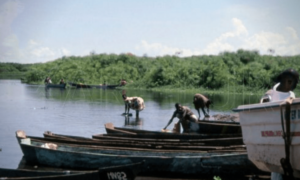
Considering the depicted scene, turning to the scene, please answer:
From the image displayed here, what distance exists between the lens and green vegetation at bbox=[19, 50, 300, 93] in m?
49.6

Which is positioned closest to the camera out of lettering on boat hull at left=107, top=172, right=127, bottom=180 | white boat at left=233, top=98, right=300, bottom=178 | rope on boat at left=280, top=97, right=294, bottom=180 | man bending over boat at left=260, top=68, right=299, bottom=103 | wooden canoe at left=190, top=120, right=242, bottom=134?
rope on boat at left=280, top=97, right=294, bottom=180

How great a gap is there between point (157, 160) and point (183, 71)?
147ft

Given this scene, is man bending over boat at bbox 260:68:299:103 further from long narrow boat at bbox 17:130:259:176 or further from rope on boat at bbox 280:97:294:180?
long narrow boat at bbox 17:130:259:176

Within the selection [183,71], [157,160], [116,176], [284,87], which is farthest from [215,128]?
[183,71]

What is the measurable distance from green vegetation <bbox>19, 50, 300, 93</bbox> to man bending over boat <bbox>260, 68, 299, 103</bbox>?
126ft

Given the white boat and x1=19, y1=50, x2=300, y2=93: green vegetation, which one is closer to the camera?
the white boat

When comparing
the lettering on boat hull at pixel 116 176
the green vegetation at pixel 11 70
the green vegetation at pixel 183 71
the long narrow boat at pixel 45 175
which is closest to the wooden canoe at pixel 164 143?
the lettering on boat hull at pixel 116 176

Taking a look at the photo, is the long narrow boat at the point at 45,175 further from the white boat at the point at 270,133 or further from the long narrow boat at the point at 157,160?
the white boat at the point at 270,133

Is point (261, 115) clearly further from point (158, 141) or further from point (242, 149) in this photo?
point (158, 141)

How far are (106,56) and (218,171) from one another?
67.7 metres

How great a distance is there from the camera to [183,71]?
5544 cm

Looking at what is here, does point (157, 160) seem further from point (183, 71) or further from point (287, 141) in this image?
point (183, 71)

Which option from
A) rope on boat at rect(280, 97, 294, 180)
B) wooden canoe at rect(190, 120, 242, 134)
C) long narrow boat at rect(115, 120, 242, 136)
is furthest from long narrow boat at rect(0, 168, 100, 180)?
wooden canoe at rect(190, 120, 242, 134)

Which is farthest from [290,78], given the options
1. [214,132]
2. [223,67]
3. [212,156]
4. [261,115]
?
[223,67]
